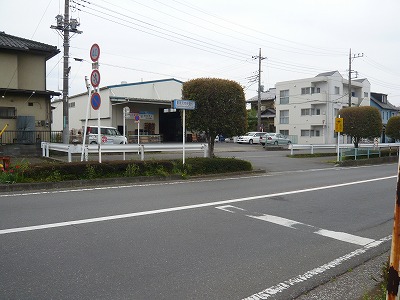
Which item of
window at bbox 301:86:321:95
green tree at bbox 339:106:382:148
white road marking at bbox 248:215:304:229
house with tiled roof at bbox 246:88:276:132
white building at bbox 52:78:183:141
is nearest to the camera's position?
white road marking at bbox 248:215:304:229

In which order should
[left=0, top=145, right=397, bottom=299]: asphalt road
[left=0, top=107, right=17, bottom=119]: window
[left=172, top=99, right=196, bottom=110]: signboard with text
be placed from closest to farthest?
1. [left=0, top=145, right=397, bottom=299]: asphalt road
2. [left=172, top=99, right=196, bottom=110]: signboard with text
3. [left=0, top=107, right=17, bottom=119]: window

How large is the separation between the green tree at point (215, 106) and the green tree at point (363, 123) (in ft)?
43.9

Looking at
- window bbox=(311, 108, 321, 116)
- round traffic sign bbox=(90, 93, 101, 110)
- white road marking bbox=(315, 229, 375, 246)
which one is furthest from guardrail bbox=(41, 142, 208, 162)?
window bbox=(311, 108, 321, 116)

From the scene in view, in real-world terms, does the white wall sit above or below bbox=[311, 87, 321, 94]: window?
below

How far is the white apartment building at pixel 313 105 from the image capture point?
48219mm

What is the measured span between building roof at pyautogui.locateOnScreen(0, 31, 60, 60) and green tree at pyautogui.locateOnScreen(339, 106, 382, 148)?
20254 millimetres

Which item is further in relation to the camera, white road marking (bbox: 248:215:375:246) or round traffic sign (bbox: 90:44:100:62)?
round traffic sign (bbox: 90:44:100:62)

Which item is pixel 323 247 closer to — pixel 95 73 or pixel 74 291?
pixel 74 291

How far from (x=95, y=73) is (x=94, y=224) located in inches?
281

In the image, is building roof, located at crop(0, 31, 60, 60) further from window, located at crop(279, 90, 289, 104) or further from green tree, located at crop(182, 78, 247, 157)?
window, located at crop(279, 90, 289, 104)

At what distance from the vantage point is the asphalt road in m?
3.96

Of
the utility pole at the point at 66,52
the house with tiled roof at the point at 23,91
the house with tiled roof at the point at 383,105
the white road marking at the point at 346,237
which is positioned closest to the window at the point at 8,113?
the house with tiled roof at the point at 23,91

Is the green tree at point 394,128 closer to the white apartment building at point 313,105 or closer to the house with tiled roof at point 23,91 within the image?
the white apartment building at point 313,105

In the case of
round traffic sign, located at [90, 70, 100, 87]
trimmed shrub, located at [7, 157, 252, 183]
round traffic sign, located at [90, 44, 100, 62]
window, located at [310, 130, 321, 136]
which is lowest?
trimmed shrub, located at [7, 157, 252, 183]
